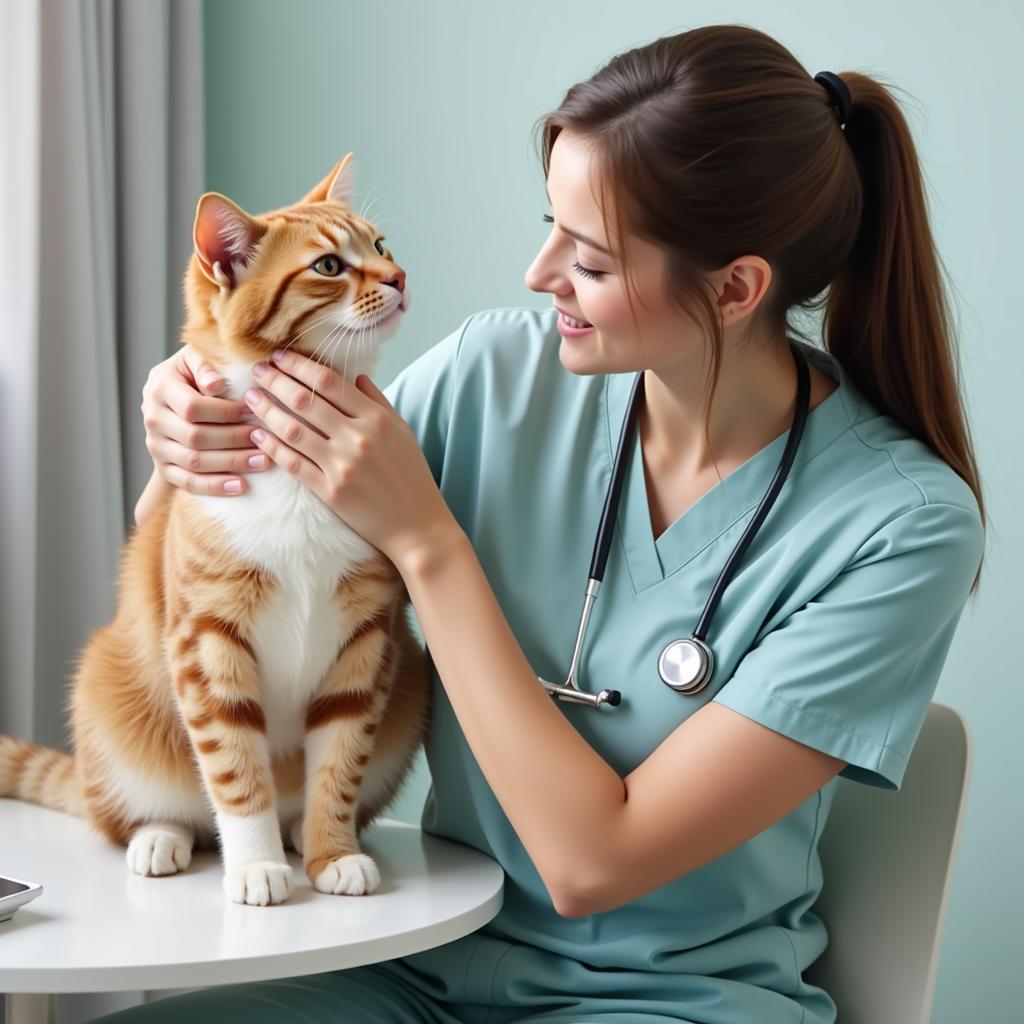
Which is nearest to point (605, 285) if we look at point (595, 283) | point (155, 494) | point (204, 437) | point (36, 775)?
point (595, 283)

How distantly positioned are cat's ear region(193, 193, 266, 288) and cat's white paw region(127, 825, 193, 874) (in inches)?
19.5

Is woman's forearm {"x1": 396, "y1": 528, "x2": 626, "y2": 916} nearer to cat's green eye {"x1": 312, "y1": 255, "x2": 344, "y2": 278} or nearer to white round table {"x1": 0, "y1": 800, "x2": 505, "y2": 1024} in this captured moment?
white round table {"x1": 0, "y1": 800, "x2": 505, "y2": 1024}

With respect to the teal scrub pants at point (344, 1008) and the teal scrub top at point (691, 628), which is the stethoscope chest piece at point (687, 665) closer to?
the teal scrub top at point (691, 628)

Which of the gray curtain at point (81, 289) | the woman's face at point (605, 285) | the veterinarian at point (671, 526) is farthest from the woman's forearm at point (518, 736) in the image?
the gray curtain at point (81, 289)

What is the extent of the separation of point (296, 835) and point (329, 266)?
538 mm

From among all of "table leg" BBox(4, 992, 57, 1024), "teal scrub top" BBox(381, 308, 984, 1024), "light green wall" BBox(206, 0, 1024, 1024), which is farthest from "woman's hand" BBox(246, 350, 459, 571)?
"light green wall" BBox(206, 0, 1024, 1024)

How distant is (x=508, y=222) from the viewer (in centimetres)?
212

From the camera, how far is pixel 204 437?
1114mm

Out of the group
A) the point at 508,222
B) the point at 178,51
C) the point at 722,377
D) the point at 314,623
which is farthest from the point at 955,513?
the point at 178,51

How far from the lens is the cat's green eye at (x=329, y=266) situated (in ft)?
3.58

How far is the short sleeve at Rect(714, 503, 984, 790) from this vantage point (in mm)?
1070

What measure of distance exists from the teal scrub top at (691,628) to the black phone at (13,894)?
0.39 m

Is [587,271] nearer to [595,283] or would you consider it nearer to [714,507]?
[595,283]

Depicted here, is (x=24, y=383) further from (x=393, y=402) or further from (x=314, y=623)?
(x=314, y=623)
